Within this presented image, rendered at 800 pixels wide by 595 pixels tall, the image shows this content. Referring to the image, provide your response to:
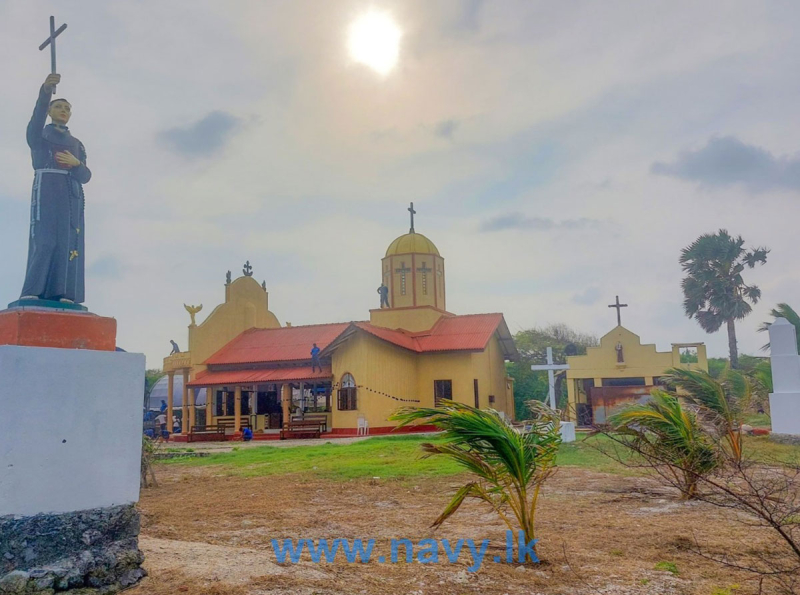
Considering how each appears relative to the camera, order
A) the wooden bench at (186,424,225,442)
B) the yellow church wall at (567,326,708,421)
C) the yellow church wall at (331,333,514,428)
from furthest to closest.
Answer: the yellow church wall at (567,326,708,421), the wooden bench at (186,424,225,442), the yellow church wall at (331,333,514,428)

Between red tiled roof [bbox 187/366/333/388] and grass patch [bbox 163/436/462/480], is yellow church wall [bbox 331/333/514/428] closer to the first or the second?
red tiled roof [bbox 187/366/333/388]

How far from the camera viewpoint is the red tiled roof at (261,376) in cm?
2706

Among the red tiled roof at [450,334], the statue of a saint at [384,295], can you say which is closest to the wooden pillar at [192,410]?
the red tiled roof at [450,334]

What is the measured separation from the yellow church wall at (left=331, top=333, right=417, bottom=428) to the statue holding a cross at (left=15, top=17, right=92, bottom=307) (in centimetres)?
Result: 2074

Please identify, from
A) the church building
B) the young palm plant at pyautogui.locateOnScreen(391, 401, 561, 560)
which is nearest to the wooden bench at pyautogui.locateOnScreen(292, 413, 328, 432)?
the church building

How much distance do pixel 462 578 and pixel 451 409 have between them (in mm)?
1396

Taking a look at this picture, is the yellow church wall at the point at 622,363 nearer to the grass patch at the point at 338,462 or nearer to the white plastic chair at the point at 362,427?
the white plastic chair at the point at 362,427

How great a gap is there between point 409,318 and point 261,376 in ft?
23.3

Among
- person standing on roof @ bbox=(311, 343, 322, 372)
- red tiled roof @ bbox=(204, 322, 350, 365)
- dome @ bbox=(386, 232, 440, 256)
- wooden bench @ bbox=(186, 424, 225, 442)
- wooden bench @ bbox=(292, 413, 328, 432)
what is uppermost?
dome @ bbox=(386, 232, 440, 256)

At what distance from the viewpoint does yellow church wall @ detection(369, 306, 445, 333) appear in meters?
30.7

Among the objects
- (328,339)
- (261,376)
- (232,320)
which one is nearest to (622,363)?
(328,339)

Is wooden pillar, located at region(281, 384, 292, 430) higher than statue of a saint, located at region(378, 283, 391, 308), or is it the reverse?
statue of a saint, located at region(378, 283, 391, 308)

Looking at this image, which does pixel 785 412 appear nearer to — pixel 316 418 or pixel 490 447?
pixel 490 447

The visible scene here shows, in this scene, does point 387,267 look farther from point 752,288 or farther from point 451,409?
point 451,409
